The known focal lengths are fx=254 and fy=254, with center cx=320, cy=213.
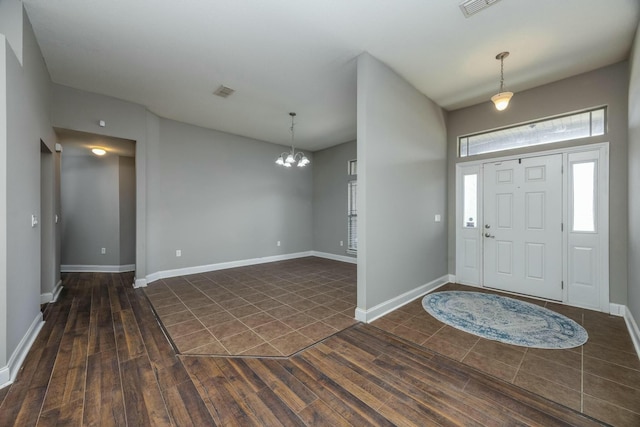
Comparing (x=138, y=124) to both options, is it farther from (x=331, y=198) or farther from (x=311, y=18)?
(x=331, y=198)

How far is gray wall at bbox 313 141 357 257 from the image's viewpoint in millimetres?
6539

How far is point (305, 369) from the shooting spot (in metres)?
2.07

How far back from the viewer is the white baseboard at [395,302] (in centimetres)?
294

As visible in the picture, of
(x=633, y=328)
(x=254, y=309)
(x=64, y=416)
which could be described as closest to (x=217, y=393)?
(x=64, y=416)

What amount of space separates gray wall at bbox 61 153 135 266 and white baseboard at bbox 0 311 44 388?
3.13 meters

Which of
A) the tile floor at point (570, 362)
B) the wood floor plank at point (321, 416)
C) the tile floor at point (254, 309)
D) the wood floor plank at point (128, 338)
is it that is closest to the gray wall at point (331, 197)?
the tile floor at point (254, 309)

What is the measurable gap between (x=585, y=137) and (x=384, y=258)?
308cm

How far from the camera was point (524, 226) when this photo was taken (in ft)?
12.4

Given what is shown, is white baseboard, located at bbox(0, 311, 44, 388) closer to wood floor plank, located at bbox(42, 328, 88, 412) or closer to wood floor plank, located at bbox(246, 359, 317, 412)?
wood floor plank, located at bbox(42, 328, 88, 412)

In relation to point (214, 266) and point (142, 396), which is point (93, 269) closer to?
point (214, 266)

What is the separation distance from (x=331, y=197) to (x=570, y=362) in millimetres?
5341

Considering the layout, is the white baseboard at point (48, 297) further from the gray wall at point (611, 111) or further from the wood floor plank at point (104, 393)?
the gray wall at point (611, 111)

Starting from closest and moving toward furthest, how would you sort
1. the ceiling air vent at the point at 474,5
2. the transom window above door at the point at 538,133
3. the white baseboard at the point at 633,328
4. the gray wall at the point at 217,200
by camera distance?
1. the ceiling air vent at the point at 474,5
2. the white baseboard at the point at 633,328
3. the transom window above door at the point at 538,133
4. the gray wall at the point at 217,200

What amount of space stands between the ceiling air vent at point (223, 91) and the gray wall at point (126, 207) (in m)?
3.07
